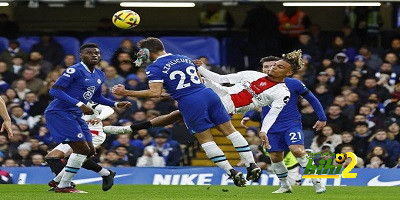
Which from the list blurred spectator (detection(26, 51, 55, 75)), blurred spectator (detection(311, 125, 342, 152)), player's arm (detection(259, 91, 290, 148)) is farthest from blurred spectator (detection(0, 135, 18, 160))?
player's arm (detection(259, 91, 290, 148))

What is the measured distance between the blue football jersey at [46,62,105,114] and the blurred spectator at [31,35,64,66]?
8.95 metres

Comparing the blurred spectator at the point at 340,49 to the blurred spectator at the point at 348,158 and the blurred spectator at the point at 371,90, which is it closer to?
the blurred spectator at the point at 371,90

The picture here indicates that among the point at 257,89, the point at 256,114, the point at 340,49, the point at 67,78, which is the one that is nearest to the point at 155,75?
the point at 67,78

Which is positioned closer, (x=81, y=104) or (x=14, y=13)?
(x=81, y=104)

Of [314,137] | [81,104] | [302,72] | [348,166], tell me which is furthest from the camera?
[302,72]

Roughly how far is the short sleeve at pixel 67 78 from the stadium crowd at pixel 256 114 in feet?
20.6

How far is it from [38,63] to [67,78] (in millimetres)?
9145

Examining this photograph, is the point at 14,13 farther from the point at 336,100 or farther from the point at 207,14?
the point at 336,100

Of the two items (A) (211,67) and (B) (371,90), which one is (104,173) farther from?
(B) (371,90)

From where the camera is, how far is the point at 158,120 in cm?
1672

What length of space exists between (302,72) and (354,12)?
2.59m

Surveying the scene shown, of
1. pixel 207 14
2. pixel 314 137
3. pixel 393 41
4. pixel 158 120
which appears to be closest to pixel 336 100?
pixel 314 137

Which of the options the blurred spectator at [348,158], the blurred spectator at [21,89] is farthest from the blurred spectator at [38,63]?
the blurred spectator at [348,158]

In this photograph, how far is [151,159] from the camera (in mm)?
21906
